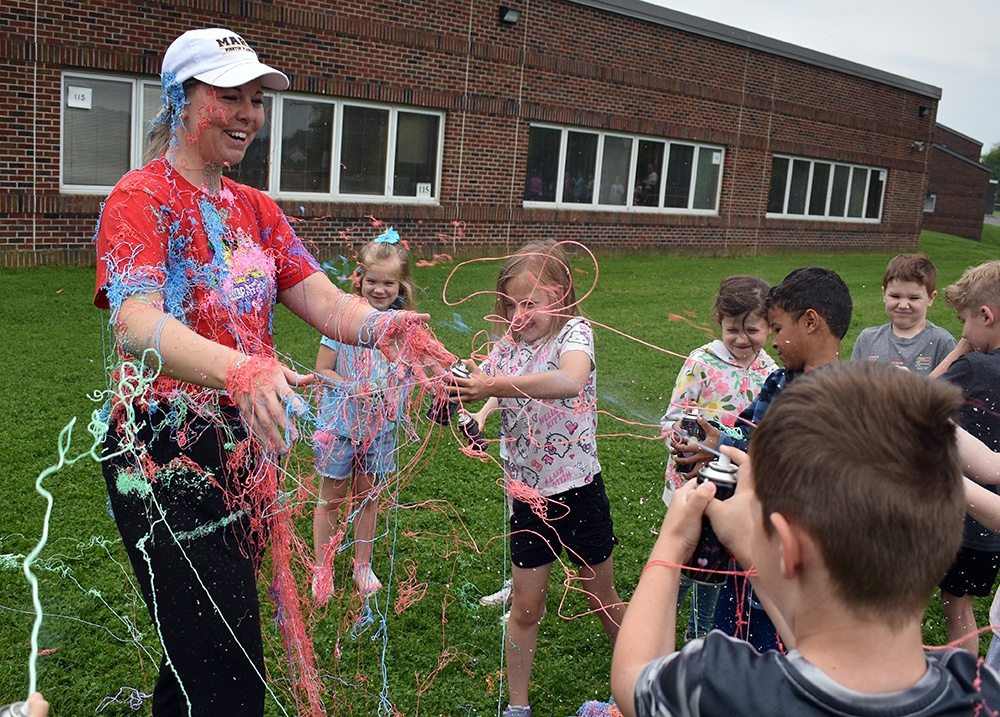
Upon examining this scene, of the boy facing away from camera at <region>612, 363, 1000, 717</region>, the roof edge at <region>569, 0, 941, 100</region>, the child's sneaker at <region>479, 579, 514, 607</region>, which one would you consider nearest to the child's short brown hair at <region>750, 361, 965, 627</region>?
the boy facing away from camera at <region>612, 363, 1000, 717</region>

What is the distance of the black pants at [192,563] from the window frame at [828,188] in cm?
1802

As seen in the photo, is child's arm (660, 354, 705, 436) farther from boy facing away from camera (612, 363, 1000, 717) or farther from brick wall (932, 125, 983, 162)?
brick wall (932, 125, 983, 162)

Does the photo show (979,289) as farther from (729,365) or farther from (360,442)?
(360,442)

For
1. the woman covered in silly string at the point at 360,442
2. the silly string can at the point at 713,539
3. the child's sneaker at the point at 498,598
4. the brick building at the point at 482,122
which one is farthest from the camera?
the brick building at the point at 482,122

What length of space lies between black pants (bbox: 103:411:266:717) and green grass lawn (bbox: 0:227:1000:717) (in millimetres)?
462

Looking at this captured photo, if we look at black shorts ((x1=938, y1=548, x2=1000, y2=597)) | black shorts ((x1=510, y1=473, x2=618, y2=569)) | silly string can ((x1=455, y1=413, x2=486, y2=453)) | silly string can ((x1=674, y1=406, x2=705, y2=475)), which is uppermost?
silly string can ((x1=674, y1=406, x2=705, y2=475))

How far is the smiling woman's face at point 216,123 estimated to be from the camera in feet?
8.04

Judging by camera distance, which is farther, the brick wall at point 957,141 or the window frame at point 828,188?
the brick wall at point 957,141

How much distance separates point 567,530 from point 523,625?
0.37 m

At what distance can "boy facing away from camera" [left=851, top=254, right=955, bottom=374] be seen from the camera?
4309 millimetres

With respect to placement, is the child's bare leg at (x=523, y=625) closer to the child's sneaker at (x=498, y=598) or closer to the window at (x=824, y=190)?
the child's sneaker at (x=498, y=598)

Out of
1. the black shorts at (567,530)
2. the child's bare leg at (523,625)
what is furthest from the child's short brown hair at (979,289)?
the child's bare leg at (523,625)

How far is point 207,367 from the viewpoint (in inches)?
79.3

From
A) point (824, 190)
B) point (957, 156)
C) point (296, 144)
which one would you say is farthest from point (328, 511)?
point (957, 156)
